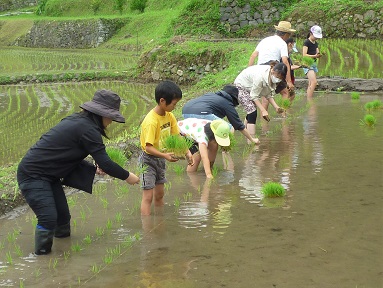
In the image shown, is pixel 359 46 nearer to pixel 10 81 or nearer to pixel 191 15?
pixel 191 15

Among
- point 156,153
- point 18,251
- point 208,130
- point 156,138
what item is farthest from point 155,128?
point 18,251

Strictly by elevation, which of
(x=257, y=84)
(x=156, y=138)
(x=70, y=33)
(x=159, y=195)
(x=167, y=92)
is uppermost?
(x=167, y=92)

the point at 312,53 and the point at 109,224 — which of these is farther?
the point at 312,53

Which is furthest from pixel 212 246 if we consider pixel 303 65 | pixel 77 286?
pixel 303 65

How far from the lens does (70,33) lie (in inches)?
1554

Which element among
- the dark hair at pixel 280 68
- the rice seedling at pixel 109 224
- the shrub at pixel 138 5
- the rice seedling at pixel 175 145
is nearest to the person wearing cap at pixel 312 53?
the dark hair at pixel 280 68

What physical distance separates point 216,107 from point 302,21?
2138 centimetres

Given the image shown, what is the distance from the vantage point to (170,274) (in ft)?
13.9

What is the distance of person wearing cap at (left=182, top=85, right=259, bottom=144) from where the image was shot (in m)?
6.79

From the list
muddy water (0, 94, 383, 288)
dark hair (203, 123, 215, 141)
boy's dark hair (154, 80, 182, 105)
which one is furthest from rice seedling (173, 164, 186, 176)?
boy's dark hair (154, 80, 182, 105)

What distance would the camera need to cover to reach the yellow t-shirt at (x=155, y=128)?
5398 mm

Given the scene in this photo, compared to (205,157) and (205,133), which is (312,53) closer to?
(205,133)

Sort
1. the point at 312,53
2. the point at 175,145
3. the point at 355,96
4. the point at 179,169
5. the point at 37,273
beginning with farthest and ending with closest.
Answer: the point at 312,53, the point at 355,96, the point at 179,169, the point at 175,145, the point at 37,273

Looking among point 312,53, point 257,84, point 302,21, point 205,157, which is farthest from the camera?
point 302,21
